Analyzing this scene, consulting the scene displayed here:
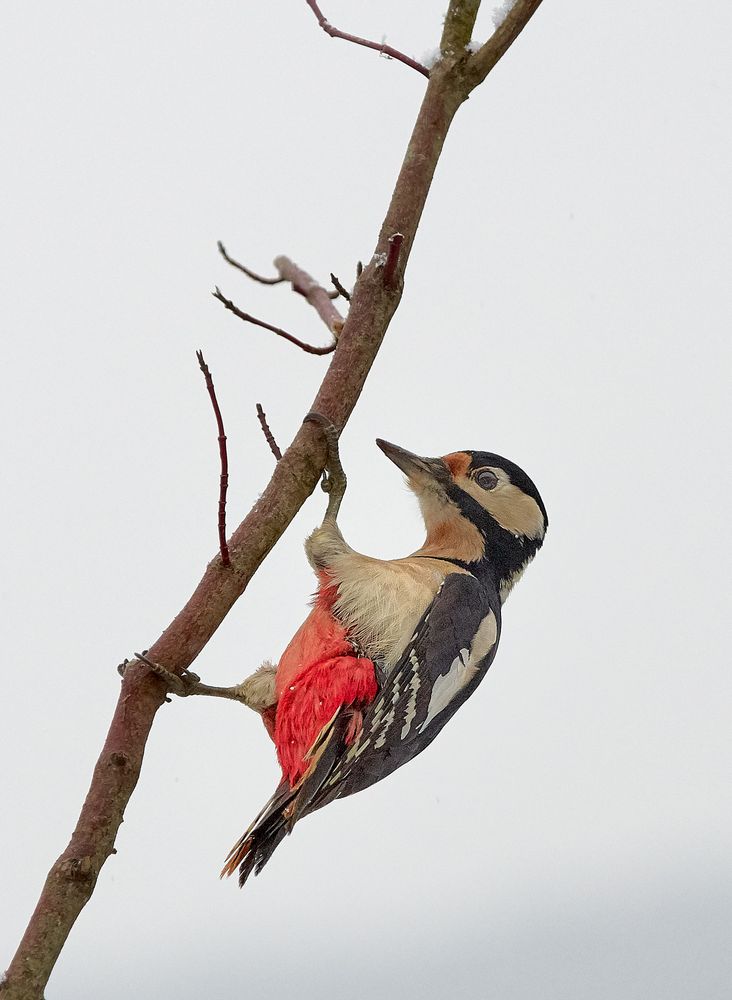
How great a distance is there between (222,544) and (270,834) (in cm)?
83

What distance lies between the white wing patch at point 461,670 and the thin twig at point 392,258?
923mm

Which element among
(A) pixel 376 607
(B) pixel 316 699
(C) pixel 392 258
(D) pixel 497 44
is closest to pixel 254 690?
(B) pixel 316 699

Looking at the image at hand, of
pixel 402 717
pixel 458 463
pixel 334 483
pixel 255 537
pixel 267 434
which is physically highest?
pixel 458 463

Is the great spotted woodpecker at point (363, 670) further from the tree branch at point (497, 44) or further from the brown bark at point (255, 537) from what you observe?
the tree branch at point (497, 44)

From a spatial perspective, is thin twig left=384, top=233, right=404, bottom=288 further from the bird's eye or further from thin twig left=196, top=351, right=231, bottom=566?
the bird's eye

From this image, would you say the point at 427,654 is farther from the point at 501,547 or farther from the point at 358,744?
the point at 501,547

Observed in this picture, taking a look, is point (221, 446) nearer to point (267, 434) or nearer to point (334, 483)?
point (267, 434)

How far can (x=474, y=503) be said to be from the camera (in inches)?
112

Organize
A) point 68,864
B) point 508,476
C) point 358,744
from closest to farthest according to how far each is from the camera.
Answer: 1. point 68,864
2. point 358,744
3. point 508,476

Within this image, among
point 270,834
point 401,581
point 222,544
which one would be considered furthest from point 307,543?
point 222,544

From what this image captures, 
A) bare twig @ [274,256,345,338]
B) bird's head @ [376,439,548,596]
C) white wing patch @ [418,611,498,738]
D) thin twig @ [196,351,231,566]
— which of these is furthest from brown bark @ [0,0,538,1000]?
bird's head @ [376,439,548,596]

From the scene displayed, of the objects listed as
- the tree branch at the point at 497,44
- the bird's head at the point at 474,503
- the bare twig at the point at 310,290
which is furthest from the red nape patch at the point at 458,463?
the tree branch at the point at 497,44

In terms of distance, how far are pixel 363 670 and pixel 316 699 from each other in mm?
125

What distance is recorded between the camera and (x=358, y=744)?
2.27m
